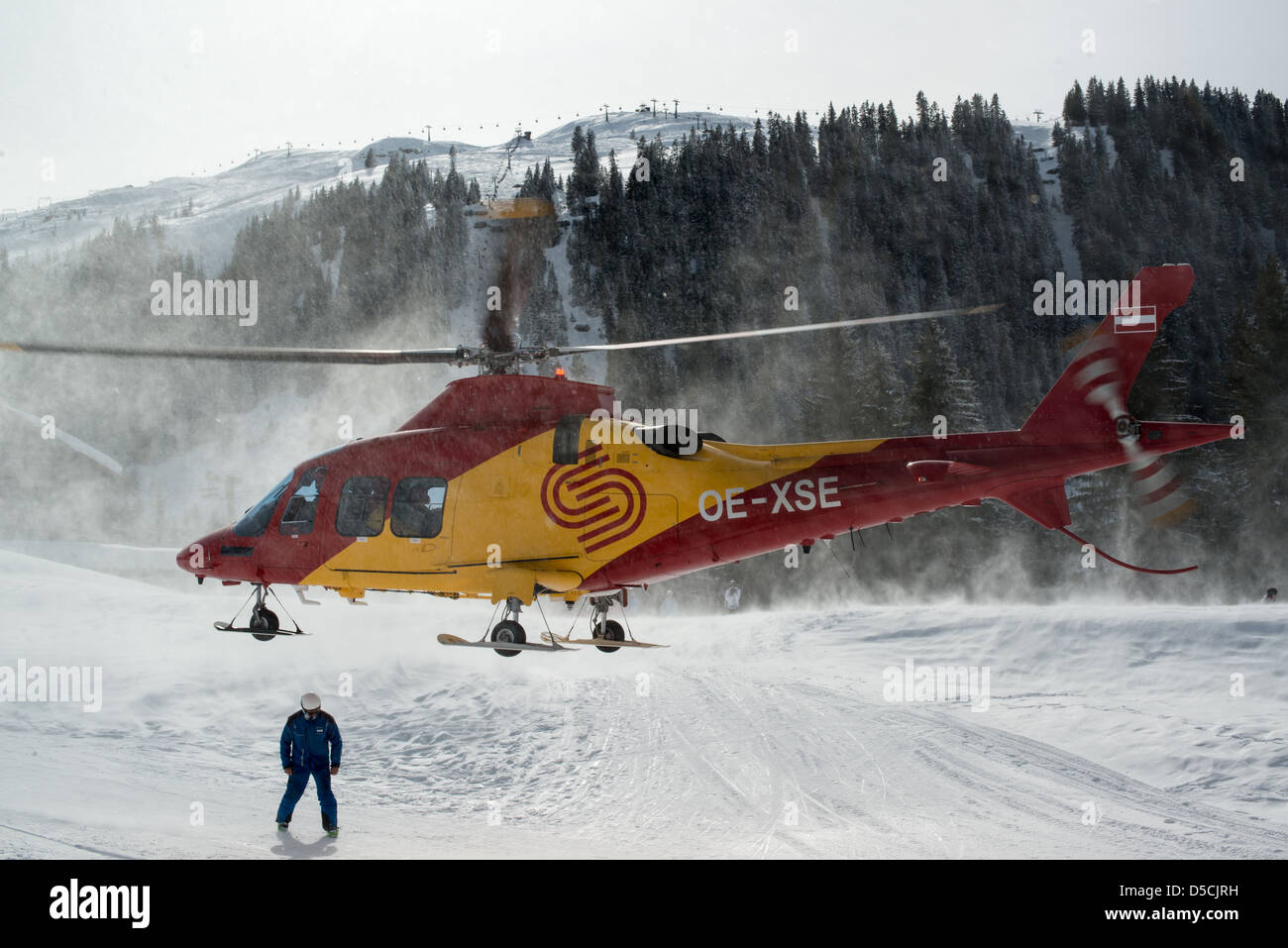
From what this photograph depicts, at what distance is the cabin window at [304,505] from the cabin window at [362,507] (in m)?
0.39

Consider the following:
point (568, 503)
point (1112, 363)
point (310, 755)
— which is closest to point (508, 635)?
point (568, 503)

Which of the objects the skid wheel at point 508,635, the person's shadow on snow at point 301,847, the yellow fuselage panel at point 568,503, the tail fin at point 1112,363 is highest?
the tail fin at point 1112,363

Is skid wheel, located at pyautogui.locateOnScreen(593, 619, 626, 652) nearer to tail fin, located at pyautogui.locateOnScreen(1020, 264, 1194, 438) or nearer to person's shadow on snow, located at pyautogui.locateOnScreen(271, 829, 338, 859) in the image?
person's shadow on snow, located at pyautogui.locateOnScreen(271, 829, 338, 859)

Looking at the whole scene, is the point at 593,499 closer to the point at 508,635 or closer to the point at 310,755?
the point at 508,635

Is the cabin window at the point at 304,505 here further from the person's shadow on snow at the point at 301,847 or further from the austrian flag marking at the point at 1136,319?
the austrian flag marking at the point at 1136,319

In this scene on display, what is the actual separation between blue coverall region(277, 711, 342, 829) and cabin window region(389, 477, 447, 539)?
2185 millimetres

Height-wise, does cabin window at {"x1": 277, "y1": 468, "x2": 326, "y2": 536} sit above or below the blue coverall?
above

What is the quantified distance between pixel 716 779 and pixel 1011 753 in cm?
421

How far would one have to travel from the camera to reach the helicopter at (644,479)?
10359 millimetres

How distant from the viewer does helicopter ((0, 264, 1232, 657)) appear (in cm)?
1036

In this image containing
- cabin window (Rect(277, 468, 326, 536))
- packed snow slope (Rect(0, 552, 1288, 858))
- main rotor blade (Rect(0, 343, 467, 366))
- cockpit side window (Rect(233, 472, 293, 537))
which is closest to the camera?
main rotor blade (Rect(0, 343, 467, 366))

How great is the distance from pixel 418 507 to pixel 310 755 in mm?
2806

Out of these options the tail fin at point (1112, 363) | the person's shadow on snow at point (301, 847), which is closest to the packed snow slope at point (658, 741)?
the person's shadow on snow at point (301, 847)

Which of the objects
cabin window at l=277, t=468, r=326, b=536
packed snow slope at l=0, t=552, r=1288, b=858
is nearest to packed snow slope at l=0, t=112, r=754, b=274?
packed snow slope at l=0, t=552, r=1288, b=858
